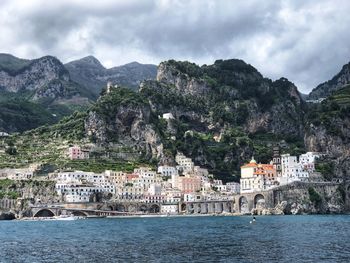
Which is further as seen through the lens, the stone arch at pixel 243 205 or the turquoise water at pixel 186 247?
the stone arch at pixel 243 205

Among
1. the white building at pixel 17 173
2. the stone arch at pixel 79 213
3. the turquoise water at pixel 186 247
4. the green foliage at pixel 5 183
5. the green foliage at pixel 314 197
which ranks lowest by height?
the turquoise water at pixel 186 247

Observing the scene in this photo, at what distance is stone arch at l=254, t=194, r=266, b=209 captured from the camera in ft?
610

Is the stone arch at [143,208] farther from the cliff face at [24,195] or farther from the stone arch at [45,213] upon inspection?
the stone arch at [45,213]

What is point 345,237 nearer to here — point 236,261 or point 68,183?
point 236,261

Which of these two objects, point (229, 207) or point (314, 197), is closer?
point (314, 197)

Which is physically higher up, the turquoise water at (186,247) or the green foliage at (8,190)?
the green foliage at (8,190)

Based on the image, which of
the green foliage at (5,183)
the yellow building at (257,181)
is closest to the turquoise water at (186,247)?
the green foliage at (5,183)

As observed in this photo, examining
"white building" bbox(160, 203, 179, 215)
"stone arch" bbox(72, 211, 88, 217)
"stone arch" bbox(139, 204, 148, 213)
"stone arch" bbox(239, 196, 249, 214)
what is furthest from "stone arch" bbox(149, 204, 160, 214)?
"stone arch" bbox(239, 196, 249, 214)

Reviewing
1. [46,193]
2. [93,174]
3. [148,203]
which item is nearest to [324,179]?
[148,203]

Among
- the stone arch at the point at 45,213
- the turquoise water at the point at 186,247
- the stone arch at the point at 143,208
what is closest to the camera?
the turquoise water at the point at 186,247

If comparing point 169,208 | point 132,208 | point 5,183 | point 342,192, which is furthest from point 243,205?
point 5,183

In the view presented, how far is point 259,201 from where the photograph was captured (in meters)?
188

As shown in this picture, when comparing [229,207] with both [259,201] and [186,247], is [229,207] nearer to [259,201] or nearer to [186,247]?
[259,201]

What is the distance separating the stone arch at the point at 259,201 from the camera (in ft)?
610
